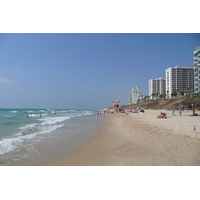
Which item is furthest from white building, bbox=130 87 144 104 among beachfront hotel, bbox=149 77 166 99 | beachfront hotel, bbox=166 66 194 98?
beachfront hotel, bbox=166 66 194 98

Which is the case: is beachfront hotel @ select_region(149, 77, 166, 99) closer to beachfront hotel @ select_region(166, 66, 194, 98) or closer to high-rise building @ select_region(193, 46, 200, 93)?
beachfront hotel @ select_region(166, 66, 194, 98)

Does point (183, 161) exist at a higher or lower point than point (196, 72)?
lower

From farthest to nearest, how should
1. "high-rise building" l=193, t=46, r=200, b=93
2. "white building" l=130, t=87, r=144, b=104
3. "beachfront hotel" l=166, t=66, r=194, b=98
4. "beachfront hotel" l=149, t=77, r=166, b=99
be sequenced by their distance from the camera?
"white building" l=130, t=87, r=144, b=104, "beachfront hotel" l=149, t=77, r=166, b=99, "beachfront hotel" l=166, t=66, r=194, b=98, "high-rise building" l=193, t=46, r=200, b=93

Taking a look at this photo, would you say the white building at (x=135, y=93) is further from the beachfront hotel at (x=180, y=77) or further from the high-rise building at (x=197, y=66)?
the high-rise building at (x=197, y=66)

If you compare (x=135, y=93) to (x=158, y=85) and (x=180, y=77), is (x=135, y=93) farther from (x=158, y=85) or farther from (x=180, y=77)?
(x=180, y=77)

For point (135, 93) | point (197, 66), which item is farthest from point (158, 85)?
point (197, 66)

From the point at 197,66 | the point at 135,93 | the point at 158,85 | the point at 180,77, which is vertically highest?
the point at 180,77

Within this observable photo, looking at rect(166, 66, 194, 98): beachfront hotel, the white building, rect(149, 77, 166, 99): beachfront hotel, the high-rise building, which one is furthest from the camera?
the white building

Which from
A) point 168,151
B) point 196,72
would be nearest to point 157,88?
point 196,72

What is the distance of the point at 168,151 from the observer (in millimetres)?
5551

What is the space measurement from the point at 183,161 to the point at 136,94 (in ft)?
610
